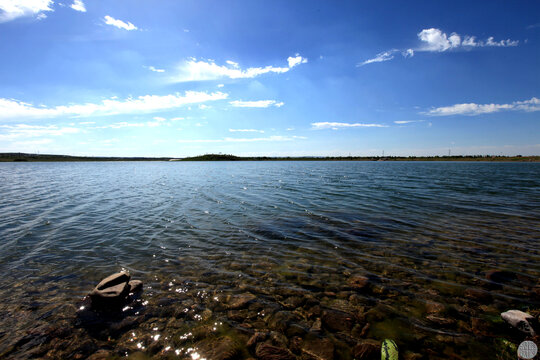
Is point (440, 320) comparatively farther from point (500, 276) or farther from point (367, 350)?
point (500, 276)

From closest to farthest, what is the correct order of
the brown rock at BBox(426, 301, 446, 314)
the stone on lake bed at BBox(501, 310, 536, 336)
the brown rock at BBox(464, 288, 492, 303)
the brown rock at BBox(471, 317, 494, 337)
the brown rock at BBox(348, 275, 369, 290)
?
the stone on lake bed at BBox(501, 310, 536, 336), the brown rock at BBox(471, 317, 494, 337), the brown rock at BBox(426, 301, 446, 314), the brown rock at BBox(464, 288, 492, 303), the brown rock at BBox(348, 275, 369, 290)

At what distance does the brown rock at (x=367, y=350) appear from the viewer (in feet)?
17.5

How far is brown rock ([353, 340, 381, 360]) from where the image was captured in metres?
5.34

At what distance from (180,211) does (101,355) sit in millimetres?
15418

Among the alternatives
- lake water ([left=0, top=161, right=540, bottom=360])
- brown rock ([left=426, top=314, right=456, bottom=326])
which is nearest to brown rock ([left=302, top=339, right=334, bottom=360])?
lake water ([left=0, top=161, right=540, bottom=360])

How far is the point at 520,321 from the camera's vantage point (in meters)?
5.85

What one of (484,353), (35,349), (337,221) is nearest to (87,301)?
(35,349)

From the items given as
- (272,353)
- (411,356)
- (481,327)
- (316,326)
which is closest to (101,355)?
(272,353)

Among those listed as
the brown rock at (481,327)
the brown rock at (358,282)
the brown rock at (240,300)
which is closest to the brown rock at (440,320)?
the brown rock at (481,327)

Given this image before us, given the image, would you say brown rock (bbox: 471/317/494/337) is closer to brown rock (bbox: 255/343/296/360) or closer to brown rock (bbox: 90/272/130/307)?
brown rock (bbox: 255/343/296/360)

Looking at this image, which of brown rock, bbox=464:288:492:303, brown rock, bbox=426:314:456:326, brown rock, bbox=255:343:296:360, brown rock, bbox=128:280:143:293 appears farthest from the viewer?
brown rock, bbox=128:280:143:293

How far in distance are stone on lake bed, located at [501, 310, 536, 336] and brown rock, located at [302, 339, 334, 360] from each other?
4820 millimetres

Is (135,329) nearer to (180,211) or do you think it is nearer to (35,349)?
(35,349)

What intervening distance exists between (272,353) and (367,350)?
226 cm
